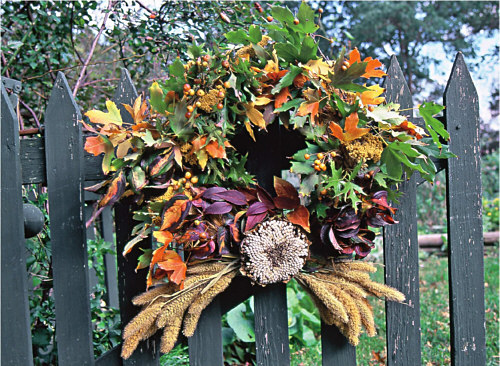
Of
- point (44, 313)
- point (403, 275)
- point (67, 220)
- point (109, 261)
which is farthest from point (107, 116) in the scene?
point (109, 261)

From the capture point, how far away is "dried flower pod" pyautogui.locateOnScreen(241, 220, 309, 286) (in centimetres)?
124

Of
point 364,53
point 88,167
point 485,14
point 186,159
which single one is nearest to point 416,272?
point 186,159

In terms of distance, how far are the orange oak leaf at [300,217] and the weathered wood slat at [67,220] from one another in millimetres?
699

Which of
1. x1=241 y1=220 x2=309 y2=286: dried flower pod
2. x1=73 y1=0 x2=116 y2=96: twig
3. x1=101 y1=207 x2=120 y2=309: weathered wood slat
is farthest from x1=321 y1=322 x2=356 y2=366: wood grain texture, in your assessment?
x1=101 y1=207 x2=120 y2=309: weathered wood slat

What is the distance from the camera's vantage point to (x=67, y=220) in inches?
53.3

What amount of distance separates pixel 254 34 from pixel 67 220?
0.85 meters

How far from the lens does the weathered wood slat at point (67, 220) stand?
4.43ft

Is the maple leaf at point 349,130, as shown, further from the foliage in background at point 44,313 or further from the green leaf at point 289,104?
the foliage in background at point 44,313

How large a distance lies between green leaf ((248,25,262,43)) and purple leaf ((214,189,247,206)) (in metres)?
0.46

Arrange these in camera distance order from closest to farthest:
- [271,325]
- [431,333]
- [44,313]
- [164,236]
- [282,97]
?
[164,236], [282,97], [271,325], [44,313], [431,333]

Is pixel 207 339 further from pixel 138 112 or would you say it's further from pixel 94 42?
pixel 94 42

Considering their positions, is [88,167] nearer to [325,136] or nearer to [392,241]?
[325,136]

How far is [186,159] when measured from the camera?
126cm

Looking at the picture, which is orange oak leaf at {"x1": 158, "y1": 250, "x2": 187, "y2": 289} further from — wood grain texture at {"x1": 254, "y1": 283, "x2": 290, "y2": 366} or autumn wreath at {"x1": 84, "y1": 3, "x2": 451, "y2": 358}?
wood grain texture at {"x1": 254, "y1": 283, "x2": 290, "y2": 366}
